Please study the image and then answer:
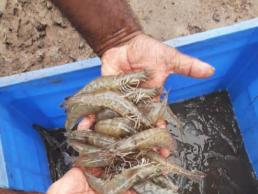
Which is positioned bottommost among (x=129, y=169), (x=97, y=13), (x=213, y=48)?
(x=129, y=169)

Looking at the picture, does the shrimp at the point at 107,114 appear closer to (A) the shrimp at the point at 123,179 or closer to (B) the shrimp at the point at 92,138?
(B) the shrimp at the point at 92,138

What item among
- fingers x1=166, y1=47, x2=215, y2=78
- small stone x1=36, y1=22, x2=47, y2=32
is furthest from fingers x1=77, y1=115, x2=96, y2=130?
small stone x1=36, y1=22, x2=47, y2=32

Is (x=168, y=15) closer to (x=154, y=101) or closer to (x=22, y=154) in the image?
(x=154, y=101)

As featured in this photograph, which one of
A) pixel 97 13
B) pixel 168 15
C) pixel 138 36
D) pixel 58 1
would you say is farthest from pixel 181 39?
pixel 168 15

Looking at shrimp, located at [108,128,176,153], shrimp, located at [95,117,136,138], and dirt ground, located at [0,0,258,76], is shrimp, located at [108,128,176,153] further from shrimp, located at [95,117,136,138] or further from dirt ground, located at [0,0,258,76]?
dirt ground, located at [0,0,258,76]

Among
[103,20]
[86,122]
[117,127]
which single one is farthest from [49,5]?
[117,127]
